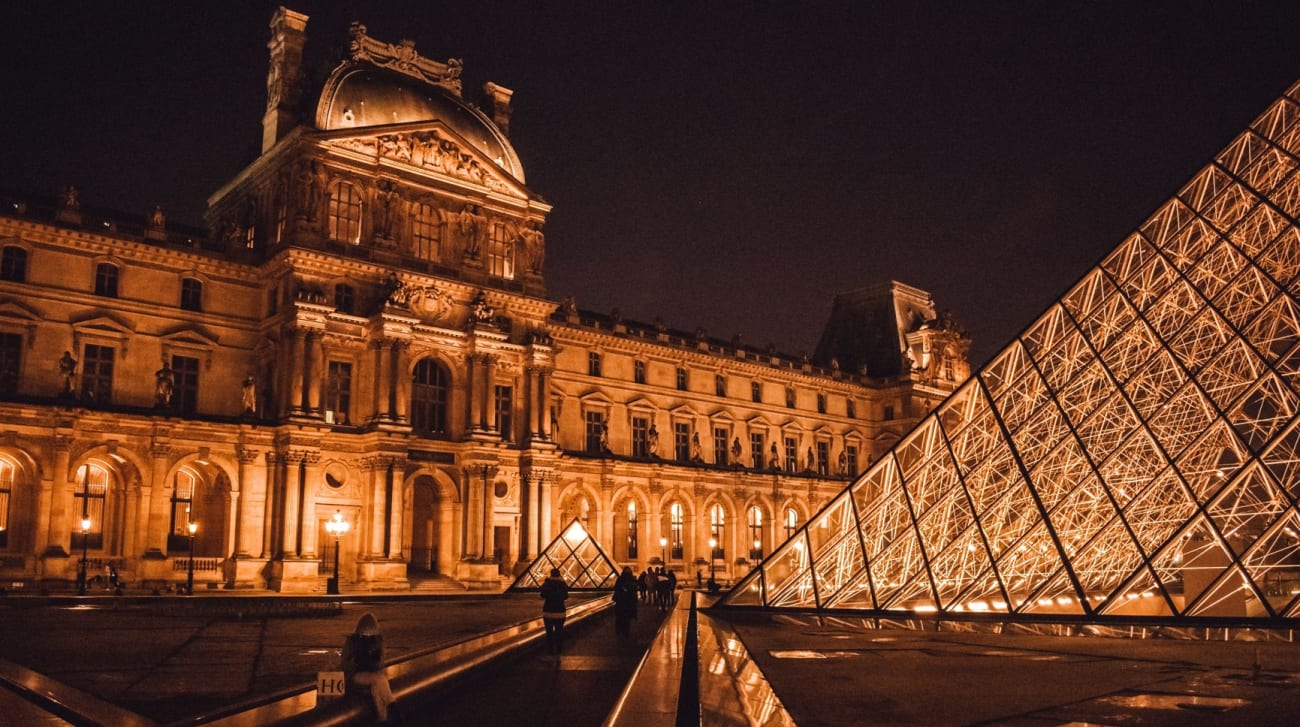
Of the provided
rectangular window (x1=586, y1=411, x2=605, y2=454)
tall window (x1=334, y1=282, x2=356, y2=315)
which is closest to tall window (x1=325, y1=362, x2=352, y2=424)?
tall window (x1=334, y1=282, x2=356, y2=315)

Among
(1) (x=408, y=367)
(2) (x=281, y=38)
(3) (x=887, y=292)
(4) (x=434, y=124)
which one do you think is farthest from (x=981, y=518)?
(3) (x=887, y=292)

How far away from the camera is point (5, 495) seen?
111 feet

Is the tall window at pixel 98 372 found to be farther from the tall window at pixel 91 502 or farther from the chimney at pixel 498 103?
the chimney at pixel 498 103

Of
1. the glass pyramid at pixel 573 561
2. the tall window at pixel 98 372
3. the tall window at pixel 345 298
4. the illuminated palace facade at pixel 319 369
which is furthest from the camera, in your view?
the tall window at pixel 345 298

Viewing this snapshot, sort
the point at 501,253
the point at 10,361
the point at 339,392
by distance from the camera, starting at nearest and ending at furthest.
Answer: the point at 10,361
the point at 339,392
the point at 501,253

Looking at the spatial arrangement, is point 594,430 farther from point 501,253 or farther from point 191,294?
point 191,294

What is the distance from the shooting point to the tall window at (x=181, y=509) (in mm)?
37000

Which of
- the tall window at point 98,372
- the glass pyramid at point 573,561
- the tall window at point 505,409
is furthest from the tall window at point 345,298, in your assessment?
the glass pyramid at point 573,561

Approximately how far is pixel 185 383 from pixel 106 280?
433 cm

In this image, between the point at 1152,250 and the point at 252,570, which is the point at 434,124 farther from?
the point at 1152,250

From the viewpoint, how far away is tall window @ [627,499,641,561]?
52906mm

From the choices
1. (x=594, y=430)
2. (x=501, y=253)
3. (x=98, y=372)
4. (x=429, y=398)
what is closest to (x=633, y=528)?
(x=594, y=430)

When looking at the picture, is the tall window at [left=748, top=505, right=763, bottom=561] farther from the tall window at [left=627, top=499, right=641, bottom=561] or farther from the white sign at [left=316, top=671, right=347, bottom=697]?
the white sign at [left=316, top=671, right=347, bottom=697]

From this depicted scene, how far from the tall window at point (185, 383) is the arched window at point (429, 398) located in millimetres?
7697
